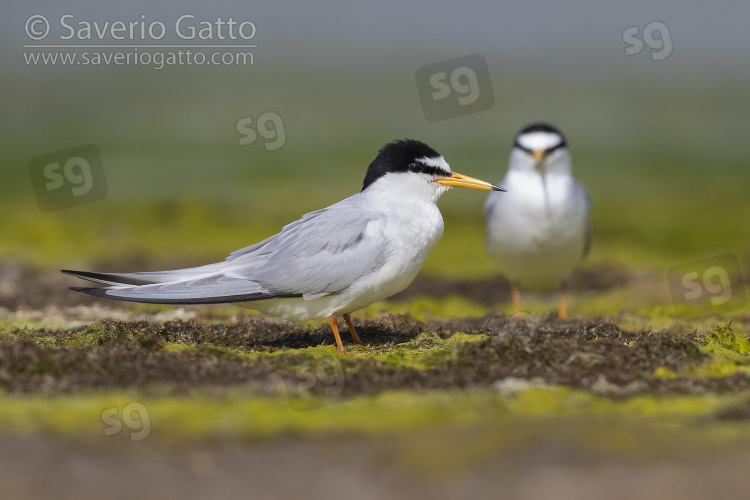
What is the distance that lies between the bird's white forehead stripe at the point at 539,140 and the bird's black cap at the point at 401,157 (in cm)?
347

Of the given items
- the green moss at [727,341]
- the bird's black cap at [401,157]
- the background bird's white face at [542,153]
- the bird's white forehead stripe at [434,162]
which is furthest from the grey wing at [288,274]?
the background bird's white face at [542,153]

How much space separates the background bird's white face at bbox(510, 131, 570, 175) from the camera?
10.0 metres

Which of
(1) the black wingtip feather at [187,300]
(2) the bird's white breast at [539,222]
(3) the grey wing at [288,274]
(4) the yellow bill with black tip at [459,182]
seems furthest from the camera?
(2) the bird's white breast at [539,222]

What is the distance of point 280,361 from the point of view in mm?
5652

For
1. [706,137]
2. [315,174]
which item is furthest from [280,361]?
[706,137]

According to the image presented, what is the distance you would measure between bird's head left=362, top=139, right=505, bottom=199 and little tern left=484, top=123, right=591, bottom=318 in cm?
324

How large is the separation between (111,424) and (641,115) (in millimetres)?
43673

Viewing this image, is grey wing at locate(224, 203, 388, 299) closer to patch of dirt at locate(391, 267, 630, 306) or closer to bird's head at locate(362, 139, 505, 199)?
bird's head at locate(362, 139, 505, 199)

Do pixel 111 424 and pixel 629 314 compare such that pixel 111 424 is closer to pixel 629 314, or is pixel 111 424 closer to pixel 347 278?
pixel 347 278

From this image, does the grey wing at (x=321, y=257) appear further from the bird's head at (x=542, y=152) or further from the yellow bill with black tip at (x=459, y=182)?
the bird's head at (x=542, y=152)

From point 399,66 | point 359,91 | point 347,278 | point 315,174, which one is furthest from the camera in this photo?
point 399,66

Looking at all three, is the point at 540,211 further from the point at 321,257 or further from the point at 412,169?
the point at 321,257

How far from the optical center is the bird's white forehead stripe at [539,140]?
10.1 metres

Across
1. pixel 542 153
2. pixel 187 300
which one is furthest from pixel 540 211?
pixel 187 300
